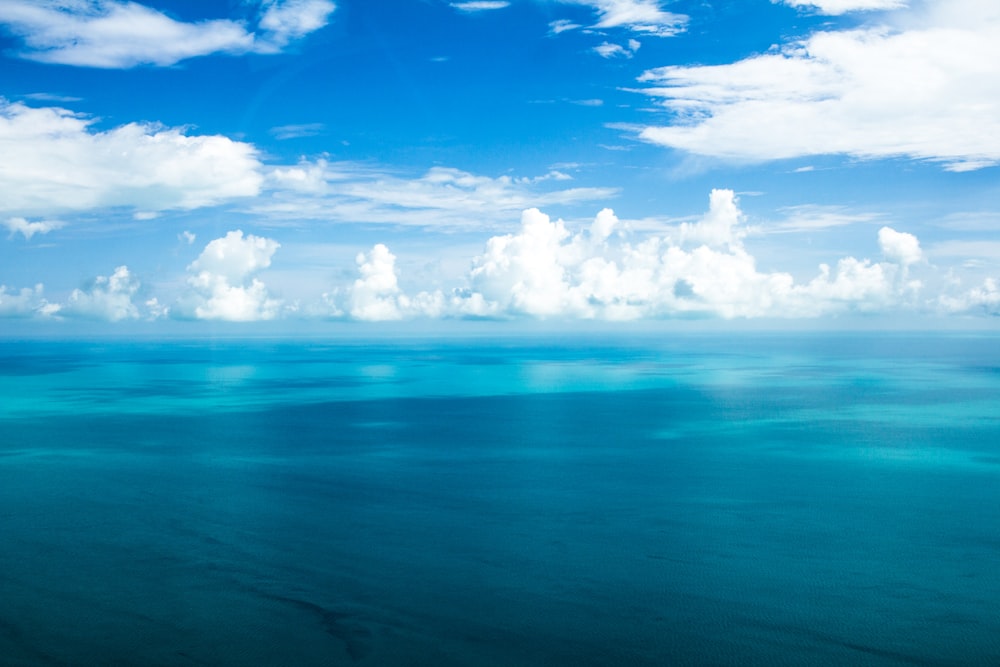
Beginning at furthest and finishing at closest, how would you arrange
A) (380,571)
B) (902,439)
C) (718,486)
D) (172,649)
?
(902,439) → (718,486) → (380,571) → (172,649)

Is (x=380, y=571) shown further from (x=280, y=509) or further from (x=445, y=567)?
(x=280, y=509)

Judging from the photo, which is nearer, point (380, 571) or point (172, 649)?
point (172, 649)

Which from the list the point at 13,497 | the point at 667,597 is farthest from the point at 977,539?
the point at 13,497

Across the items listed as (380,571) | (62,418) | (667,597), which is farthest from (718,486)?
(62,418)

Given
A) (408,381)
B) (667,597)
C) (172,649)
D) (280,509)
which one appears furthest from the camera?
(408,381)

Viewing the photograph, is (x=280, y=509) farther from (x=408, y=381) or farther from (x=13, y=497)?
(x=408, y=381)

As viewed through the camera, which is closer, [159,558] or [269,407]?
[159,558]
